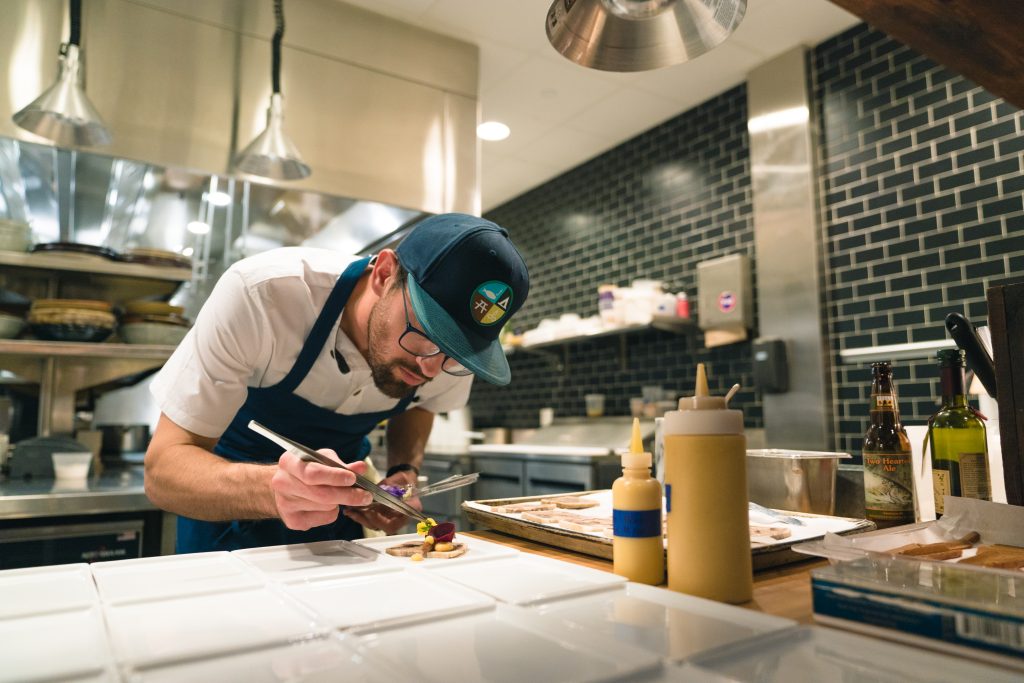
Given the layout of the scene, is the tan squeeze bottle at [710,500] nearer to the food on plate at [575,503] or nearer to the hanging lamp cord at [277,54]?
Result: the food on plate at [575,503]

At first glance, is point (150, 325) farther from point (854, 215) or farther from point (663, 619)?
point (854, 215)

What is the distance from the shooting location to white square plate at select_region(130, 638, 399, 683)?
540 millimetres

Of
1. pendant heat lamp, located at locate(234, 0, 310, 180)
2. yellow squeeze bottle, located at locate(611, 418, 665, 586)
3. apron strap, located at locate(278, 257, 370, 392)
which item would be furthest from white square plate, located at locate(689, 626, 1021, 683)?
pendant heat lamp, located at locate(234, 0, 310, 180)

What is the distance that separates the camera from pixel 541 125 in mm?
4578

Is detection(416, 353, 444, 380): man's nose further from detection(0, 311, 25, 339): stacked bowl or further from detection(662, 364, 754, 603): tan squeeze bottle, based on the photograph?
detection(0, 311, 25, 339): stacked bowl

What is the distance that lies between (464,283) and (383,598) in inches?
25.5

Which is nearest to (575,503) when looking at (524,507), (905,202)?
(524,507)

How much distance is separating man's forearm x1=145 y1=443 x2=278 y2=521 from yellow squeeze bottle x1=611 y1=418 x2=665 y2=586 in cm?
63

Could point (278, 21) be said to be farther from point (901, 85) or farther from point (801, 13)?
point (901, 85)

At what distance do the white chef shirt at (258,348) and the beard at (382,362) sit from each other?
0.05m

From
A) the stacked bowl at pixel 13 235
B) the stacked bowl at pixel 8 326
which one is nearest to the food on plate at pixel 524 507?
the stacked bowl at pixel 8 326

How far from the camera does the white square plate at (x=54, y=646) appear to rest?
55 cm

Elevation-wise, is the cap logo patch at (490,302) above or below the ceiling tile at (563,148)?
below

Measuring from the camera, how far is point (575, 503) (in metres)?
1.31
